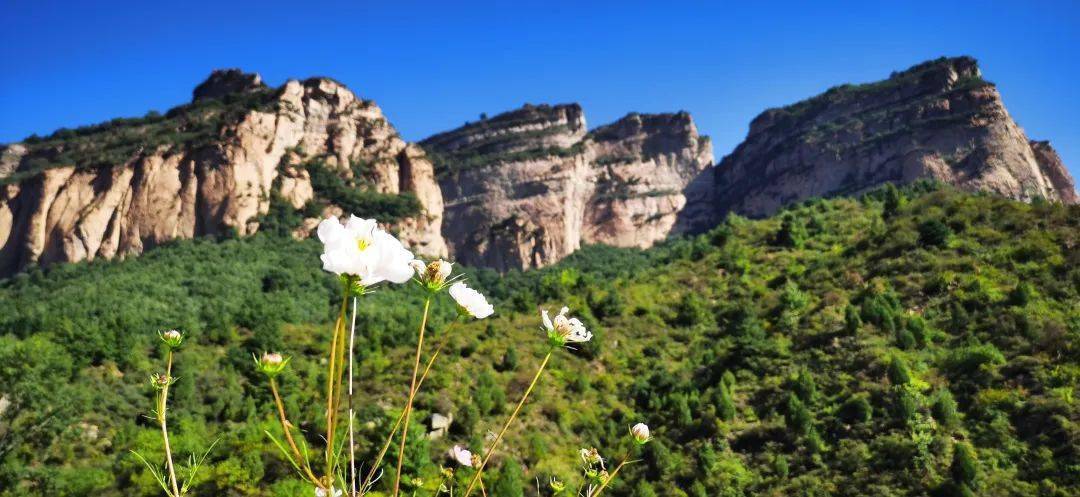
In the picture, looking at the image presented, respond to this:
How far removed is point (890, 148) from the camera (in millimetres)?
72125

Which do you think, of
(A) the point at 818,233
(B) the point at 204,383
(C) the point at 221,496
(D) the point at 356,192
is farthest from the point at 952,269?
(D) the point at 356,192

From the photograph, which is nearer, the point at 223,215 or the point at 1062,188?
the point at 223,215

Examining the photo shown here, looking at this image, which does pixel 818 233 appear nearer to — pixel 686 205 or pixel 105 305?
pixel 105 305

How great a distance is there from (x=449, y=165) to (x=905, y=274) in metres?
67.4

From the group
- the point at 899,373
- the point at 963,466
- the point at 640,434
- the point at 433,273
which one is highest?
the point at 433,273

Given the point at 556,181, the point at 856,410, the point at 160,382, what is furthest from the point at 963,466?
the point at 556,181

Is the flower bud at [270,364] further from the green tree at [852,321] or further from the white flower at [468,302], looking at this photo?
the green tree at [852,321]

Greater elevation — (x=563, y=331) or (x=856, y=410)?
(x=563, y=331)

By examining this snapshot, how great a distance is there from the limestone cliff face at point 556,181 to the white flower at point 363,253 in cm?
7097

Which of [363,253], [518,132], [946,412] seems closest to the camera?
[363,253]

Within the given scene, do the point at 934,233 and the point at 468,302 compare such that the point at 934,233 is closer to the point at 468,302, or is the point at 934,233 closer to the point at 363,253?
the point at 468,302

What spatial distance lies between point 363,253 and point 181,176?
6663cm

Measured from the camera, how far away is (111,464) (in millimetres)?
17844

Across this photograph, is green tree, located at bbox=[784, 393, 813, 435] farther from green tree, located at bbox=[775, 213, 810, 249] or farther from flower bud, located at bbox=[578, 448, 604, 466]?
green tree, located at bbox=[775, 213, 810, 249]
